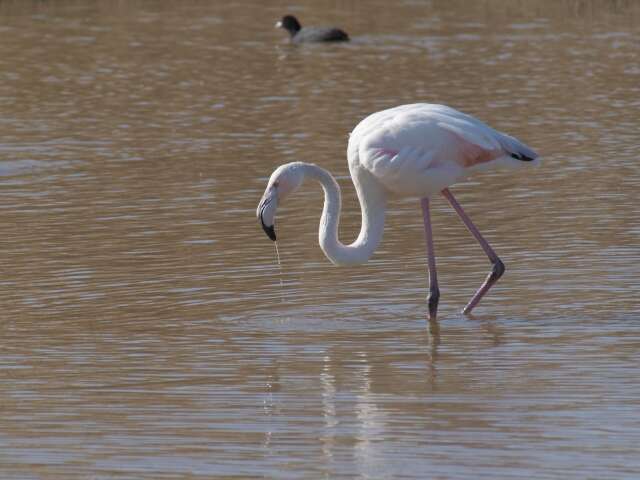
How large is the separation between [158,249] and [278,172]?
2251mm

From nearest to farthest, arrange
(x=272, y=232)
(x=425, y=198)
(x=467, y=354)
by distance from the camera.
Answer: (x=467, y=354) < (x=272, y=232) < (x=425, y=198)

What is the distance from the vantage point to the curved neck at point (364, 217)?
8539 mm

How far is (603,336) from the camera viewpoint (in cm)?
791

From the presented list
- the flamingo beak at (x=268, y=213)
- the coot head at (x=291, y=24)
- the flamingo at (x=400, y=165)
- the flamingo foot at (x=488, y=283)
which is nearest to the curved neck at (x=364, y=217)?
the flamingo at (x=400, y=165)

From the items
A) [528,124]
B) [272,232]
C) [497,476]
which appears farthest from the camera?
[528,124]

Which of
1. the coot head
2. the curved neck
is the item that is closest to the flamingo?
the curved neck

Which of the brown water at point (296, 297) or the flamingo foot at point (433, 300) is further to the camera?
the flamingo foot at point (433, 300)

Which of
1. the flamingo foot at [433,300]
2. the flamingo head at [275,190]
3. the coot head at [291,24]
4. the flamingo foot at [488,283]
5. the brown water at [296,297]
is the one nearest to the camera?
the brown water at [296,297]

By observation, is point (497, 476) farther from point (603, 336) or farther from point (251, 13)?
point (251, 13)

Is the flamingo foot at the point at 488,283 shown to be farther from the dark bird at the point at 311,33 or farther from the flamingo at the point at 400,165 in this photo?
the dark bird at the point at 311,33

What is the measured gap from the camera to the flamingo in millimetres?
8453

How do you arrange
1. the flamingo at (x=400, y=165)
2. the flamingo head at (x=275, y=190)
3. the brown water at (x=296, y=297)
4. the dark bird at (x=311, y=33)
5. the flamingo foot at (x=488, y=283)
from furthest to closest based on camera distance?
1. the dark bird at (x=311, y=33)
2. the flamingo foot at (x=488, y=283)
3. the flamingo at (x=400, y=165)
4. the flamingo head at (x=275, y=190)
5. the brown water at (x=296, y=297)

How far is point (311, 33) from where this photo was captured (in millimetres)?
26172

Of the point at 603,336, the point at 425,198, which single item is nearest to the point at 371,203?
the point at 425,198
